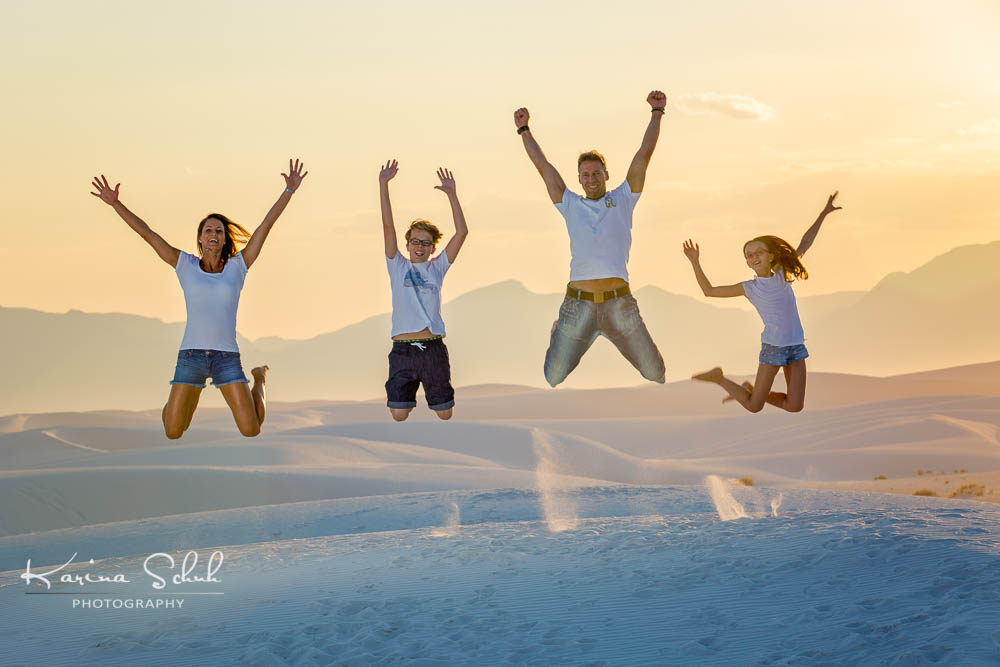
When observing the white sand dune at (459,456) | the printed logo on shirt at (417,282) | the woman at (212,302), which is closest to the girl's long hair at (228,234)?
the woman at (212,302)

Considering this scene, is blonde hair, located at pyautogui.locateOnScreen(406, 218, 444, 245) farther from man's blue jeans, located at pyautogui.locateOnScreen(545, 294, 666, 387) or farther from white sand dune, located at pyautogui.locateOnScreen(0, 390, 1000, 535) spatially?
white sand dune, located at pyautogui.locateOnScreen(0, 390, 1000, 535)

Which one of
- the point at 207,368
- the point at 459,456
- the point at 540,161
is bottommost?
the point at 459,456

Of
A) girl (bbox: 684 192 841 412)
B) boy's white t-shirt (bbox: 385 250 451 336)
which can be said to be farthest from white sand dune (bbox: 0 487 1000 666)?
boy's white t-shirt (bbox: 385 250 451 336)

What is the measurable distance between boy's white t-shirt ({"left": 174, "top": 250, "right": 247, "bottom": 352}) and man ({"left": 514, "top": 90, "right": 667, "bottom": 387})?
3036 mm

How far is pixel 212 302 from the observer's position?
33.8 feet

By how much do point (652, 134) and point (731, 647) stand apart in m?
4.92

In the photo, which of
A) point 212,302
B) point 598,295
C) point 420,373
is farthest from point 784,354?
point 212,302

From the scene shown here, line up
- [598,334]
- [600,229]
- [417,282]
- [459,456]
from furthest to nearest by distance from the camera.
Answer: [459,456], [417,282], [598,334], [600,229]

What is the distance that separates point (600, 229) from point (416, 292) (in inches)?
82.6

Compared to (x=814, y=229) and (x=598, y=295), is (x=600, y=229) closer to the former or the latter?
(x=598, y=295)

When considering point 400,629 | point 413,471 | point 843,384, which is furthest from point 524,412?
point 400,629

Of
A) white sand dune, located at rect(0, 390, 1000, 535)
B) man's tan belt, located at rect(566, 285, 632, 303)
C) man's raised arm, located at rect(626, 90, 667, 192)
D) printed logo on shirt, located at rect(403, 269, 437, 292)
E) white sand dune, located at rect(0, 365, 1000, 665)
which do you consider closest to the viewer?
man's raised arm, located at rect(626, 90, 667, 192)

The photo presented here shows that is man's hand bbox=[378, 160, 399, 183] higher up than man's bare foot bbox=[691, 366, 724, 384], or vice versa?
man's hand bbox=[378, 160, 399, 183]

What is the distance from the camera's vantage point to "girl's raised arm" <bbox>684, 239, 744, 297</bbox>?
36.2 feet
